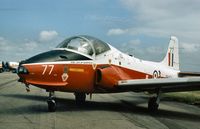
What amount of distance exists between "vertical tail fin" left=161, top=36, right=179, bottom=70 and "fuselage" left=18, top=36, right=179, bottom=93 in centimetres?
710

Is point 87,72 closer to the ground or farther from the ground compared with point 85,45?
closer to the ground

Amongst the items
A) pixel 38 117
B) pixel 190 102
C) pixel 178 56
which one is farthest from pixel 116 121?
pixel 178 56

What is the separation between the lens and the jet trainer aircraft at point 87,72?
1138 centimetres

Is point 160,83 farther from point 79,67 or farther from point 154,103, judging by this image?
point 79,67

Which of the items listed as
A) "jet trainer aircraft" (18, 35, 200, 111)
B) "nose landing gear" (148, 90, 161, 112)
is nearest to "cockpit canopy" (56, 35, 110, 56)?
"jet trainer aircraft" (18, 35, 200, 111)

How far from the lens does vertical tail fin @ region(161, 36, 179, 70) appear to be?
21.9 m

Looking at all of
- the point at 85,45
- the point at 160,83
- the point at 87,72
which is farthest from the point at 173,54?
the point at 87,72

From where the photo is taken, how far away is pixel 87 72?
1274 centimetres

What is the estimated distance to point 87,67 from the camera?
41.9ft

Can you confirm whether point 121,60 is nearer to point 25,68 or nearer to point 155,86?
point 155,86

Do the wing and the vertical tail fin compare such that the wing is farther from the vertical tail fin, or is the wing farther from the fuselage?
the vertical tail fin

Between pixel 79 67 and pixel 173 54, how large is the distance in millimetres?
11528

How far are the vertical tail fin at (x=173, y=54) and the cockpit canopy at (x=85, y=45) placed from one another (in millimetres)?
9093

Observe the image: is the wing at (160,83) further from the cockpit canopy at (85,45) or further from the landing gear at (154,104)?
the cockpit canopy at (85,45)
